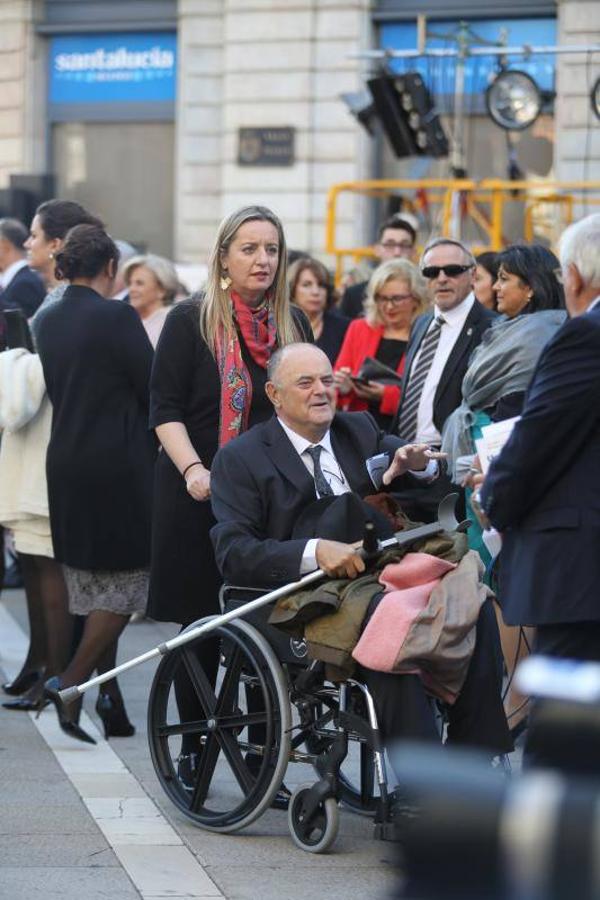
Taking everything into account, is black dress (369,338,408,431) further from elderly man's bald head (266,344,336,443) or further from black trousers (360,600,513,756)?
black trousers (360,600,513,756)

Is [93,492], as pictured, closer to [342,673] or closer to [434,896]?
[342,673]

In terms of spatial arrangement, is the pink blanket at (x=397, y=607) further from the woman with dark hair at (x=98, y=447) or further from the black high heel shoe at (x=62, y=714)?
the woman with dark hair at (x=98, y=447)

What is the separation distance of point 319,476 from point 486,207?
12705 millimetres

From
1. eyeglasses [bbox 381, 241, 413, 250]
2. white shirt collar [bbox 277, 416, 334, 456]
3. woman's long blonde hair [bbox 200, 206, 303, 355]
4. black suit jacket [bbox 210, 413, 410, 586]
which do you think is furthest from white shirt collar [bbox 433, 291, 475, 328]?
eyeglasses [bbox 381, 241, 413, 250]

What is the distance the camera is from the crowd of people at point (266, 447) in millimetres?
4523

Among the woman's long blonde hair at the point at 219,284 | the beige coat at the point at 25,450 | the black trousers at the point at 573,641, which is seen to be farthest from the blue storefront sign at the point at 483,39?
the black trousers at the point at 573,641

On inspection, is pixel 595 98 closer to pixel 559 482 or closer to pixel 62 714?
pixel 62 714

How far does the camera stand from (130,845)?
530 cm

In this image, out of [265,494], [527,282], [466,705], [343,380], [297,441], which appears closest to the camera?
[466,705]

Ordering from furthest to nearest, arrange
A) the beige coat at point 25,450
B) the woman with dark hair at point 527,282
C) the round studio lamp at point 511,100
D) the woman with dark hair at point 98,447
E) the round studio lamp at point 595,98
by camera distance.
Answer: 1. the round studio lamp at point 511,100
2. the round studio lamp at point 595,98
3. the beige coat at point 25,450
4. the woman with dark hair at point 98,447
5. the woman with dark hair at point 527,282

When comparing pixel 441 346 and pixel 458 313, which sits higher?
pixel 458 313

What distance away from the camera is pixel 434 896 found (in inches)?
75.5

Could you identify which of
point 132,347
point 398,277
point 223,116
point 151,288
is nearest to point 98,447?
point 132,347

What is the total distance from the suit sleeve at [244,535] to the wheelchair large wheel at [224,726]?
0.16 meters
